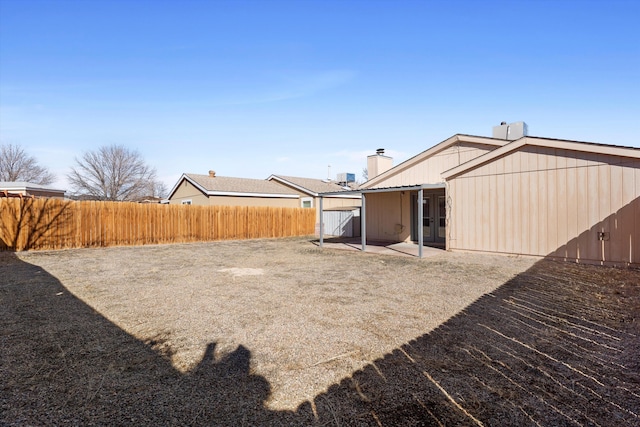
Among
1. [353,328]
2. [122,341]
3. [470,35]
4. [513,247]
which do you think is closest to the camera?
[122,341]

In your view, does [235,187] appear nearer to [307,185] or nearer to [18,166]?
[307,185]

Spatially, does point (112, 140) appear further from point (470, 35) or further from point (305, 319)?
point (305, 319)

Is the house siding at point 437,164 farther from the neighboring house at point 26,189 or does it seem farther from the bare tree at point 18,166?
the bare tree at point 18,166

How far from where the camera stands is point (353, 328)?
13.2 feet

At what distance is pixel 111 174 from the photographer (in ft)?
113

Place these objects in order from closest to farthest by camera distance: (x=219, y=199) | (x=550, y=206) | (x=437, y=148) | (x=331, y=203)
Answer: (x=550, y=206), (x=437, y=148), (x=219, y=199), (x=331, y=203)

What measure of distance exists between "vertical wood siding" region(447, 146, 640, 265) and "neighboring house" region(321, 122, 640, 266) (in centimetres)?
2

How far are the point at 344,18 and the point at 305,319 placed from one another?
35.0 feet

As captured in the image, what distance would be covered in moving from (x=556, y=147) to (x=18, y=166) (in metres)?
50.1

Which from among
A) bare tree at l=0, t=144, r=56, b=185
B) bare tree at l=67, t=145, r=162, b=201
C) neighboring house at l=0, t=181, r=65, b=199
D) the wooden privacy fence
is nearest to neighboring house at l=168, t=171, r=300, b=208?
the wooden privacy fence

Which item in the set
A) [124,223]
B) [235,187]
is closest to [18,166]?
[235,187]

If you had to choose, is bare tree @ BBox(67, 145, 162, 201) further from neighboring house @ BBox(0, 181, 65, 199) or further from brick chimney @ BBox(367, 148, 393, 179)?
brick chimney @ BBox(367, 148, 393, 179)

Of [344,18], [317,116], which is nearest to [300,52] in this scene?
[344,18]

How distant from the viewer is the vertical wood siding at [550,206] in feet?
25.4
